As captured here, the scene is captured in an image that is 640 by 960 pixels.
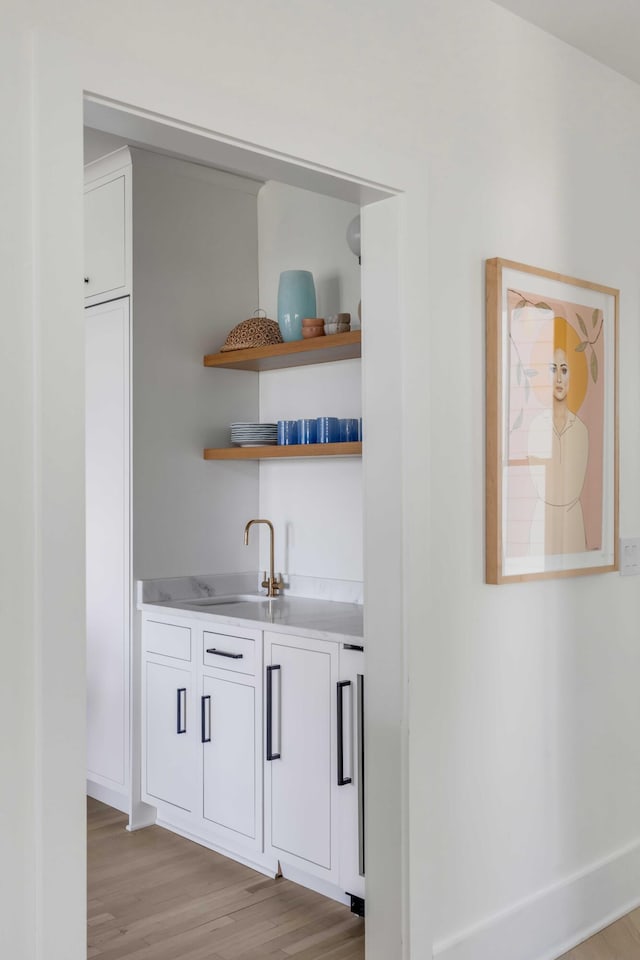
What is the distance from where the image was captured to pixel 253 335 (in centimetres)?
376

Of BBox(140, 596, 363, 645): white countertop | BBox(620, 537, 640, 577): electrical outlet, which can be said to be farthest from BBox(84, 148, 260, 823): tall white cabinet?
BBox(620, 537, 640, 577): electrical outlet

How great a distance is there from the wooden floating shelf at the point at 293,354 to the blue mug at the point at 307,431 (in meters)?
0.26

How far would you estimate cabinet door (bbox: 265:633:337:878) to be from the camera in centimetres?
296

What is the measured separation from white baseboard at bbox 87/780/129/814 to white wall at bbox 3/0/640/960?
166 cm

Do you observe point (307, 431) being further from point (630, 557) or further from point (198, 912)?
point (198, 912)

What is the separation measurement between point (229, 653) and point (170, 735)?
488mm

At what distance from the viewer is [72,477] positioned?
5.70ft

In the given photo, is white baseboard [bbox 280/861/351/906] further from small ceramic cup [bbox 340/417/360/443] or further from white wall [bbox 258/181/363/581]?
small ceramic cup [bbox 340/417/360/443]

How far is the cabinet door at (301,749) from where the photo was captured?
9.70 feet

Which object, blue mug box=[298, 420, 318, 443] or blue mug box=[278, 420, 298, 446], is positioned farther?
blue mug box=[278, 420, 298, 446]

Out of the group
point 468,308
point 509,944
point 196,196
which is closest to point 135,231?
point 196,196

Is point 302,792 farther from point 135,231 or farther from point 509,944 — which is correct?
point 135,231

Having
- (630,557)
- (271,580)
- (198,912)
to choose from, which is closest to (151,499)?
(271,580)

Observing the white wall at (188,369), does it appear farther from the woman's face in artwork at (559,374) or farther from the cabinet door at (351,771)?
the woman's face in artwork at (559,374)
